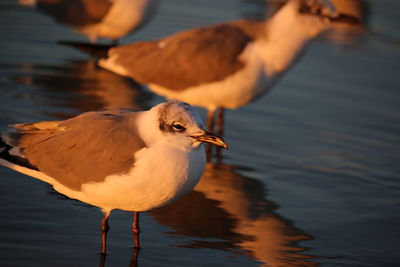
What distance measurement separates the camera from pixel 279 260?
5.45 m

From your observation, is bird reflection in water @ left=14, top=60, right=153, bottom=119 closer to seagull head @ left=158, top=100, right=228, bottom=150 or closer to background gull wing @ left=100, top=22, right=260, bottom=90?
background gull wing @ left=100, top=22, right=260, bottom=90

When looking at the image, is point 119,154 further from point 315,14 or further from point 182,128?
point 315,14

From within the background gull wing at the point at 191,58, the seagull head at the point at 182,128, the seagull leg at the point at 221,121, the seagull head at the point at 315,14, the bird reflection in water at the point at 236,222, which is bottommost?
the bird reflection in water at the point at 236,222

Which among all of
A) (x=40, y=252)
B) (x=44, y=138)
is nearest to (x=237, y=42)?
(x=44, y=138)

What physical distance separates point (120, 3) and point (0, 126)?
14.3 ft

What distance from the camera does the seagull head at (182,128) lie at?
15.8 feet

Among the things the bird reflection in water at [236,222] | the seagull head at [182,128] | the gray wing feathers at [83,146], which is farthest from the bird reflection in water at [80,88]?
the seagull head at [182,128]

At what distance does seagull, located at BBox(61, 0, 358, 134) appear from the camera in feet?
26.5

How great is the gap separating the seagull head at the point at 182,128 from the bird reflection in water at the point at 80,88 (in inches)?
139

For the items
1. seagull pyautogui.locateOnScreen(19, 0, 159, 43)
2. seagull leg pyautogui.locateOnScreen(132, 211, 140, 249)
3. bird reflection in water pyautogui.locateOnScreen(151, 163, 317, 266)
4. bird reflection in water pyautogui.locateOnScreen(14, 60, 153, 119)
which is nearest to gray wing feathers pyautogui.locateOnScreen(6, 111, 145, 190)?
seagull leg pyautogui.locateOnScreen(132, 211, 140, 249)

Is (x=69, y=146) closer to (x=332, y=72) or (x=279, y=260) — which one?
(x=279, y=260)

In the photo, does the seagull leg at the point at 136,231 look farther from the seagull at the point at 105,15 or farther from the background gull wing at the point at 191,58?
the seagull at the point at 105,15

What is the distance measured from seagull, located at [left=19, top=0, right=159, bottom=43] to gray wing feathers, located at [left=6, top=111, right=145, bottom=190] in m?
6.06

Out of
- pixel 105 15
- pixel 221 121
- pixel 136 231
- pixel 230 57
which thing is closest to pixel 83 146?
pixel 136 231
